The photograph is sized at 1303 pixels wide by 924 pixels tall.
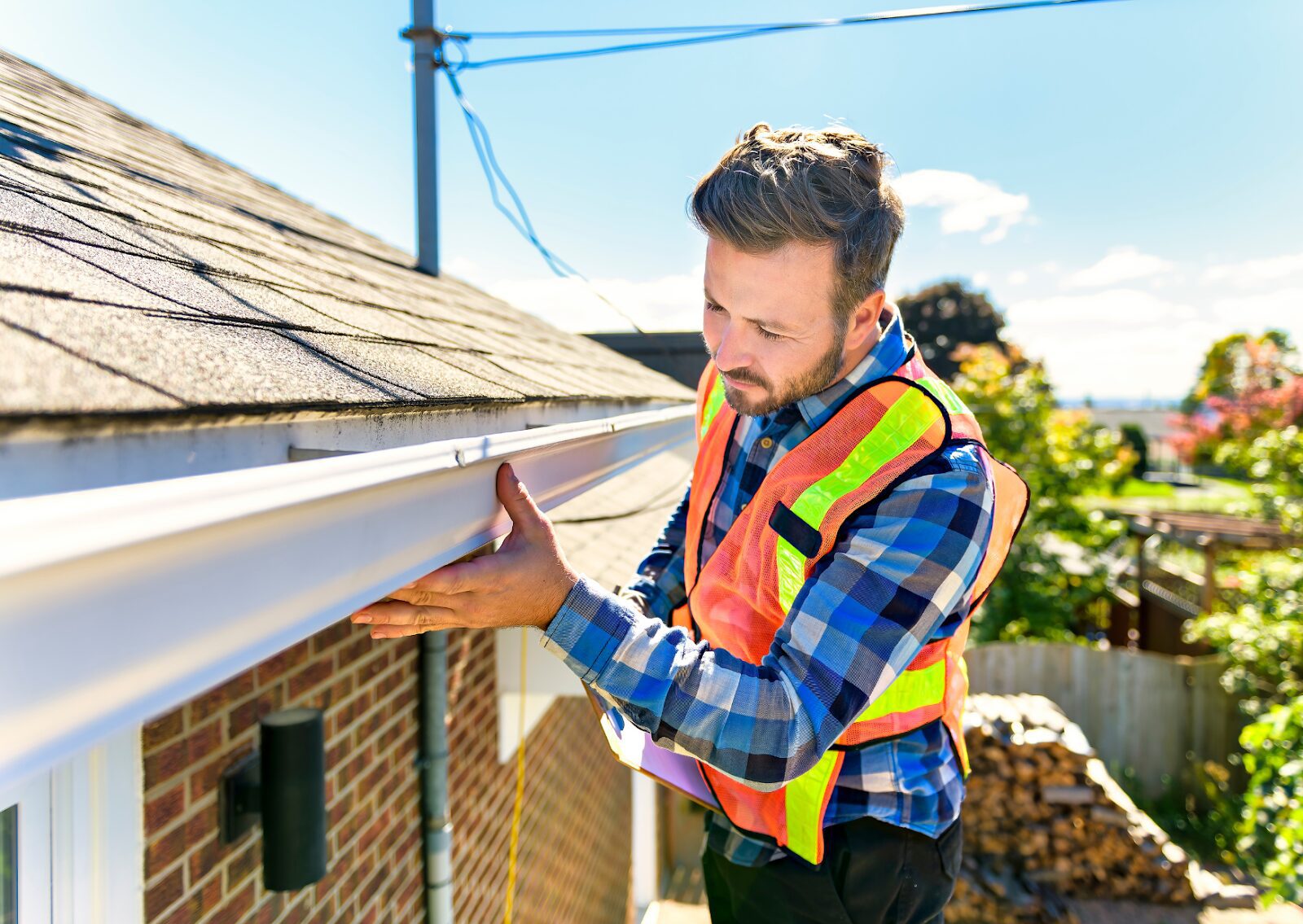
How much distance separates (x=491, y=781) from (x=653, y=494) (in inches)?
62.4

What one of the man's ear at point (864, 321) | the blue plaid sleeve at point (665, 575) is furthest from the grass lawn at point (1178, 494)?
the man's ear at point (864, 321)

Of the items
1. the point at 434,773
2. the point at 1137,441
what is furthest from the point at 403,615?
Answer: the point at 1137,441

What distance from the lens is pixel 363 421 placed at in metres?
0.98

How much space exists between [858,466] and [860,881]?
855 mm

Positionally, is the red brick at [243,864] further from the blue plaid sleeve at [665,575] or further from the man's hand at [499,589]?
the man's hand at [499,589]

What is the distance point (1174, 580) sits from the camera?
1191cm

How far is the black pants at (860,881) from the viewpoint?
1575mm

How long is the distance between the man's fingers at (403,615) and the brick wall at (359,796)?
3.30 ft

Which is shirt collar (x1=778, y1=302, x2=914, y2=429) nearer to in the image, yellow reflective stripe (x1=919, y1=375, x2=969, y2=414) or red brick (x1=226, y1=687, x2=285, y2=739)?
yellow reflective stripe (x1=919, y1=375, x2=969, y2=414)

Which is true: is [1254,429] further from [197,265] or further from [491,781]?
[197,265]

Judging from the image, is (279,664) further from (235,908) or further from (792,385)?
(792,385)

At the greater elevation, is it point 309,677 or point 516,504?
point 516,504

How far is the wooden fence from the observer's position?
8.83 metres

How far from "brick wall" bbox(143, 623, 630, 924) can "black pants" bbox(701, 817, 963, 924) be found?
1.28 m
